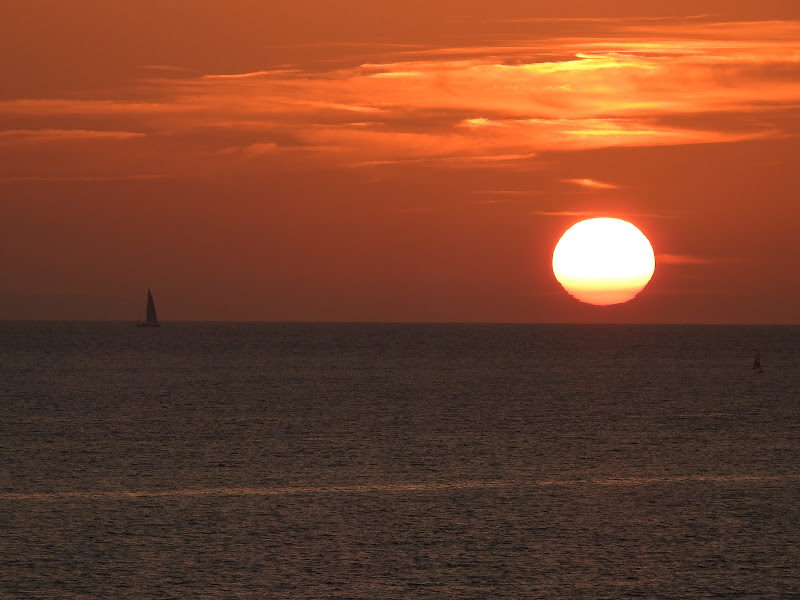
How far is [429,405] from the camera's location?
48812mm

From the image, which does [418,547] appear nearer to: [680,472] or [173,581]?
[173,581]

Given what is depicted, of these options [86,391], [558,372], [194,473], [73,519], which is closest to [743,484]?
[194,473]

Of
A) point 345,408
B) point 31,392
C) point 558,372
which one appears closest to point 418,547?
point 345,408

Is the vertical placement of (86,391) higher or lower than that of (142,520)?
higher

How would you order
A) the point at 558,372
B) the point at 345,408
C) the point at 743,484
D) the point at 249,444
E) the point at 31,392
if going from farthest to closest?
the point at 558,372, the point at 31,392, the point at 345,408, the point at 249,444, the point at 743,484

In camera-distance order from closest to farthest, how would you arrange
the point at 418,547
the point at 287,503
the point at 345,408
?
the point at 418,547 → the point at 287,503 → the point at 345,408

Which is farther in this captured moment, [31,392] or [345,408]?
[31,392]

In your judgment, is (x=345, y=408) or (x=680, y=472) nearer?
(x=680, y=472)

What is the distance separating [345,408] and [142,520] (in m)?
28.7

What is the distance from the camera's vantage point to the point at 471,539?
16516mm

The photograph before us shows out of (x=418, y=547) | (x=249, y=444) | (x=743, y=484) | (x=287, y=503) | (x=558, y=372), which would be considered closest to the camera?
(x=418, y=547)

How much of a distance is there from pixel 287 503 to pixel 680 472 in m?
9.29

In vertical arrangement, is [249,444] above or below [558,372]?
below

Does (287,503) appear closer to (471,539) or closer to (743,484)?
(471,539)
